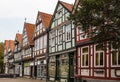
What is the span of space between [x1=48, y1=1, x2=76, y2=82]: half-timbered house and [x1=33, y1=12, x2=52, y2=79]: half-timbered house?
225 cm

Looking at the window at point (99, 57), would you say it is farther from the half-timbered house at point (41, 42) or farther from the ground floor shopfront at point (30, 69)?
the ground floor shopfront at point (30, 69)

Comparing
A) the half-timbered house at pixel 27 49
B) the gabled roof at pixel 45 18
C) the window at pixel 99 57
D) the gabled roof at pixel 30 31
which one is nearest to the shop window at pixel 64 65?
the window at pixel 99 57

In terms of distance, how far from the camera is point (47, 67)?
36.6 m

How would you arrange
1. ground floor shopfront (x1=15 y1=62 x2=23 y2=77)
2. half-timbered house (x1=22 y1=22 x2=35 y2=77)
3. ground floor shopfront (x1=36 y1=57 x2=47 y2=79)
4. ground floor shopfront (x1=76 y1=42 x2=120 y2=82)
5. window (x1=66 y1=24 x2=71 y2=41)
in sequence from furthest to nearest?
ground floor shopfront (x1=15 y1=62 x2=23 y2=77), half-timbered house (x1=22 y1=22 x2=35 y2=77), ground floor shopfront (x1=36 y1=57 x2=47 y2=79), window (x1=66 y1=24 x2=71 y2=41), ground floor shopfront (x1=76 y1=42 x2=120 y2=82)

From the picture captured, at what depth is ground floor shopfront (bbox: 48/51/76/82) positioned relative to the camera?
97.1 feet

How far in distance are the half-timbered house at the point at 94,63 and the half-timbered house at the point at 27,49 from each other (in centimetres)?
1941

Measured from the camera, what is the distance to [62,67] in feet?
104

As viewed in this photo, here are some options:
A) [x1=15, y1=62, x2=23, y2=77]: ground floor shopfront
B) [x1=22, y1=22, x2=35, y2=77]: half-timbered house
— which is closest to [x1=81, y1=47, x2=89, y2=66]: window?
[x1=22, y1=22, x2=35, y2=77]: half-timbered house

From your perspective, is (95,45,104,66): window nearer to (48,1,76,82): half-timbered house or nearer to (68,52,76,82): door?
(48,1,76,82): half-timbered house

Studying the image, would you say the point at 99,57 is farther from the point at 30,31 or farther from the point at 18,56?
the point at 18,56

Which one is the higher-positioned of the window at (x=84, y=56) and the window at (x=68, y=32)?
the window at (x=68, y=32)

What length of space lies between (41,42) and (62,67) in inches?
347

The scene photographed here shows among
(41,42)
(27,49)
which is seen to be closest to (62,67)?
(41,42)

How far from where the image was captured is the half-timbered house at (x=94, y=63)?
2152 cm
